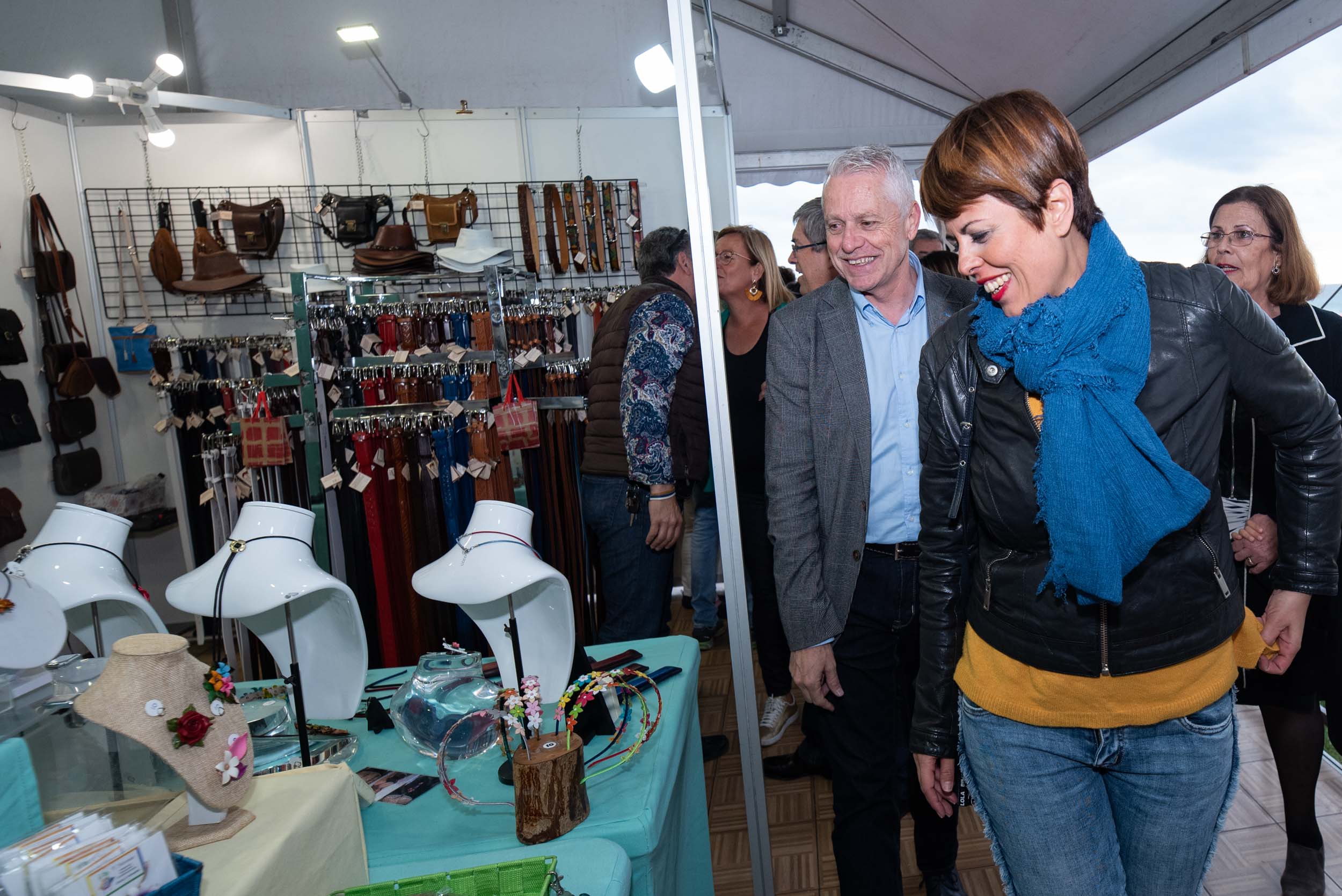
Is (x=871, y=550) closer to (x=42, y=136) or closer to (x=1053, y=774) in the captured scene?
(x=1053, y=774)

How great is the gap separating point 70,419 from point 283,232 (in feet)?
4.52

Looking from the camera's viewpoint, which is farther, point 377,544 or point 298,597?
point 377,544

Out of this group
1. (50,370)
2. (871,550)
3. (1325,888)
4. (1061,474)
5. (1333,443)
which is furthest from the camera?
(50,370)

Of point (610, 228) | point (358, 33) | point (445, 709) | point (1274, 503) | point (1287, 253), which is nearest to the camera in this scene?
point (445, 709)

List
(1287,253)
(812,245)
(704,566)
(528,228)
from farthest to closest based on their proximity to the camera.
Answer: (528,228), (704,566), (812,245), (1287,253)

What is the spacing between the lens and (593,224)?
4426 millimetres

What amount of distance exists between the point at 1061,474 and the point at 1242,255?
144 cm

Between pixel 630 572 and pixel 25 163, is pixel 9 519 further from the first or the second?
pixel 630 572

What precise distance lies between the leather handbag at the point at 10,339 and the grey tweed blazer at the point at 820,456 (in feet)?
12.8

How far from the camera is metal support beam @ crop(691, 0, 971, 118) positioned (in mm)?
6891

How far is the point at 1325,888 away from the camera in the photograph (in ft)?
6.36

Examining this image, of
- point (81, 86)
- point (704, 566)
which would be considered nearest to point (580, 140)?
point (81, 86)

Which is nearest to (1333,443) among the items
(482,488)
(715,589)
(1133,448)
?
(1133,448)

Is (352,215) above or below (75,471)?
above
